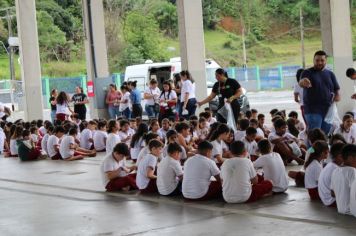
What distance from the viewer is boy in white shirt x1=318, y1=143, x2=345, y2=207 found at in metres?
7.46

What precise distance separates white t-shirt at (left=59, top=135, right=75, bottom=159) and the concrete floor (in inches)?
152

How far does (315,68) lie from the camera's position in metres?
10.5

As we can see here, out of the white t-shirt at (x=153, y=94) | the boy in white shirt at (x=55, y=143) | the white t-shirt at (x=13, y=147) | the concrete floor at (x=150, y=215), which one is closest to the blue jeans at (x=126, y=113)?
the white t-shirt at (x=153, y=94)

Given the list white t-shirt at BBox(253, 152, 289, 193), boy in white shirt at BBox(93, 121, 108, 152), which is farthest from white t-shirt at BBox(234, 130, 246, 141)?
boy in white shirt at BBox(93, 121, 108, 152)

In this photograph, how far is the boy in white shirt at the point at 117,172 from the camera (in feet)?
31.4

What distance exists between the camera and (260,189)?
8352mm

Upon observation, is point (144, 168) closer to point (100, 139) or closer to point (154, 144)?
point (154, 144)

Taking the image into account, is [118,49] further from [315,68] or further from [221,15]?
Result: [315,68]

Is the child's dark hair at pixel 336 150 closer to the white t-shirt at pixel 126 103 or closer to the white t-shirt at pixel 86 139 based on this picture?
the white t-shirt at pixel 86 139

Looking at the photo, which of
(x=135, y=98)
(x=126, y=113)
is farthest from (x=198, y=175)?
(x=126, y=113)

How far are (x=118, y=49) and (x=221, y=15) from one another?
12748mm

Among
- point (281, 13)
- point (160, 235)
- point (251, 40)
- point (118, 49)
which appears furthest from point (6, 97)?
point (160, 235)

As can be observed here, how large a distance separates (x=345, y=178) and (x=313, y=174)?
43.4 inches

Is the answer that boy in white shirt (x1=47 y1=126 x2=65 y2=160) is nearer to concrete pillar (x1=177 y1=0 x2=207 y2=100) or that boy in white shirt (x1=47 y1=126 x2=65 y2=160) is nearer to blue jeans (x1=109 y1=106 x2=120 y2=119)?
concrete pillar (x1=177 y1=0 x2=207 y2=100)
